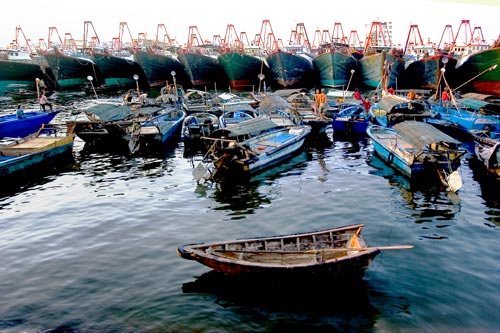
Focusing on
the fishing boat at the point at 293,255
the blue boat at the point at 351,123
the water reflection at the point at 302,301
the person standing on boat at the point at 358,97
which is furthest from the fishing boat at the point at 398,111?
the water reflection at the point at 302,301

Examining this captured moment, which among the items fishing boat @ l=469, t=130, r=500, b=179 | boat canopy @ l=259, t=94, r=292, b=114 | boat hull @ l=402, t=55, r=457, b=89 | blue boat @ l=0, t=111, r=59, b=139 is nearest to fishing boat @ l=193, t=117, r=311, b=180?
boat canopy @ l=259, t=94, r=292, b=114

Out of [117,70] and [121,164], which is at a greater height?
[117,70]

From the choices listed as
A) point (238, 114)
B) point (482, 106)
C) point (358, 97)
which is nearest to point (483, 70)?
point (358, 97)

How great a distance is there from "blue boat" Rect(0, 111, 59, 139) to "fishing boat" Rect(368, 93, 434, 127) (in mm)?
27359

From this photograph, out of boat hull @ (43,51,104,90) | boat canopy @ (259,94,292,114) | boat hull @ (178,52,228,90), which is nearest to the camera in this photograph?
boat canopy @ (259,94,292,114)

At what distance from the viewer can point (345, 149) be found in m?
27.7

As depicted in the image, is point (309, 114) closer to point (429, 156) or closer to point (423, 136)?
point (429, 156)

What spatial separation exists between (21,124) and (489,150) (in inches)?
1305

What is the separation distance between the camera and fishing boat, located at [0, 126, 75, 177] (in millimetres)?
22109

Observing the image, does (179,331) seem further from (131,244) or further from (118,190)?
(118,190)

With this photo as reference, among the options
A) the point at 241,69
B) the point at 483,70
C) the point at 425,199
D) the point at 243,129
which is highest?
the point at 241,69

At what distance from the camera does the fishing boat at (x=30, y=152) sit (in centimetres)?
2211

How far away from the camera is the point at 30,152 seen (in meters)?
23.6

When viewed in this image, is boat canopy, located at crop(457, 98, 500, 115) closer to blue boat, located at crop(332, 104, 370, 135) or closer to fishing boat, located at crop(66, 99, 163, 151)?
blue boat, located at crop(332, 104, 370, 135)
